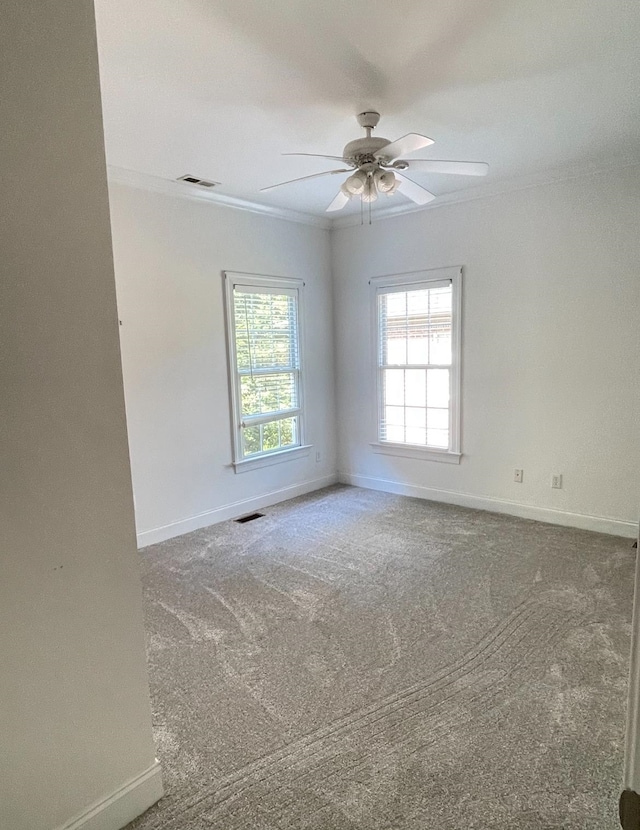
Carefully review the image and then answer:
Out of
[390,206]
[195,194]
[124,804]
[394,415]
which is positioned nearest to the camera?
[124,804]

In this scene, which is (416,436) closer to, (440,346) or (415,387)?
(415,387)

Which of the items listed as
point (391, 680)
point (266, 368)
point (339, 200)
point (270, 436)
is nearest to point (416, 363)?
point (266, 368)

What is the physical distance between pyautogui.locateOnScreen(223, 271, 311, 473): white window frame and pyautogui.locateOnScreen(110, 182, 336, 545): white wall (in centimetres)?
6

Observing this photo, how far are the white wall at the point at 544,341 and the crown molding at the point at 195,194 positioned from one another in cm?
74

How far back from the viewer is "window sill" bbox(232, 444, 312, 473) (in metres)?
4.60

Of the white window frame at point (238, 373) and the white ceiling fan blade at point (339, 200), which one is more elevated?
the white ceiling fan blade at point (339, 200)

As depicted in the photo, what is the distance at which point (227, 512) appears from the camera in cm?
452

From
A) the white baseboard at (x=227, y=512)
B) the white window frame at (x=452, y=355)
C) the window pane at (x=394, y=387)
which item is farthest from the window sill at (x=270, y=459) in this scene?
the window pane at (x=394, y=387)

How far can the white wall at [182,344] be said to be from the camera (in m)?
3.75

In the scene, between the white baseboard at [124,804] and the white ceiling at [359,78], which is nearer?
the white baseboard at [124,804]

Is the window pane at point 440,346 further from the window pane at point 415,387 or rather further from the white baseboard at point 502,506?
the white baseboard at point 502,506

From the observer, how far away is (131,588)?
62.7 inches

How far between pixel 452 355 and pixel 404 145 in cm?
236

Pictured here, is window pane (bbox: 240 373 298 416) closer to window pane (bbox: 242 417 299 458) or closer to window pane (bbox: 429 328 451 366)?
window pane (bbox: 242 417 299 458)
